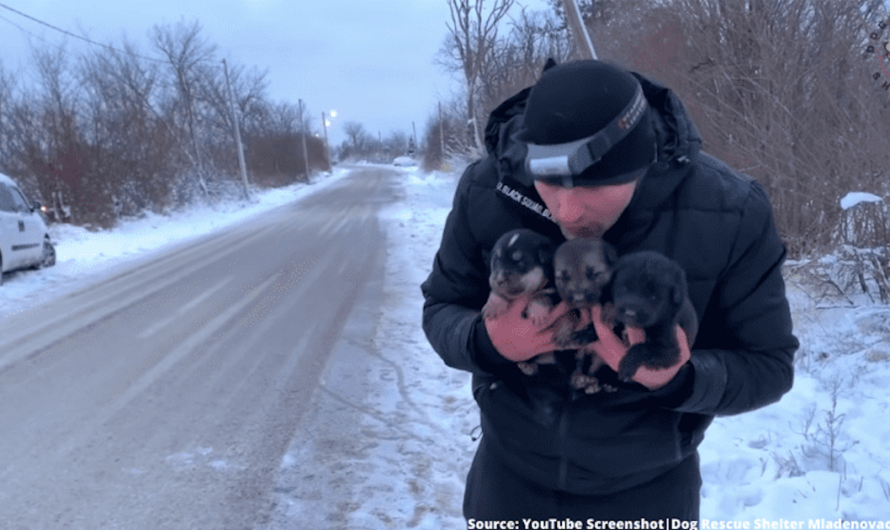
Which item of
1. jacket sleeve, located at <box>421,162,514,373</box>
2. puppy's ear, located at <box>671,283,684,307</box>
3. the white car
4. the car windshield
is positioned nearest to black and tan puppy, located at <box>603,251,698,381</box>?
puppy's ear, located at <box>671,283,684,307</box>

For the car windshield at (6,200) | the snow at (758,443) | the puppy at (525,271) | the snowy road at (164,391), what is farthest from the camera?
the car windshield at (6,200)

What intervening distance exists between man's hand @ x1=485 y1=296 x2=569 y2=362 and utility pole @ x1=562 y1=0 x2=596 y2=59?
6472mm

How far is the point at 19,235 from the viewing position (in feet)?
31.3

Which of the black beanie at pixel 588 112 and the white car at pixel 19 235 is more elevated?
the black beanie at pixel 588 112

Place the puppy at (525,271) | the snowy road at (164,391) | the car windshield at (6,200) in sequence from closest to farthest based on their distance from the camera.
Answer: the puppy at (525,271) < the snowy road at (164,391) < the car windshield at (6,200)

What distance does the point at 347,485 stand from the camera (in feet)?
10.5

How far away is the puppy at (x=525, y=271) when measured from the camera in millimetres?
1192

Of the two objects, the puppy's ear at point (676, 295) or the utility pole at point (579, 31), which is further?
the utility pole at point (579, 31)

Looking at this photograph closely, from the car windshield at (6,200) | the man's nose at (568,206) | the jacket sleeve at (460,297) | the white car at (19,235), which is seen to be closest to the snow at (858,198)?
the jacket sleeve at (460,297)

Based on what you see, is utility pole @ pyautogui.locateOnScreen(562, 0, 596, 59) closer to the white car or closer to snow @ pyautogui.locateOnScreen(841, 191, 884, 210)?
snow @ pyautogui.locateOnScreen(841, 191, 884, 210)

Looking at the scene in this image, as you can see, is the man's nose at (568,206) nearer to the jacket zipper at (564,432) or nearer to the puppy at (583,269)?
the puppy at (583,269)

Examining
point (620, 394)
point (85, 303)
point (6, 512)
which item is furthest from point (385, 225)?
point (620, 394)

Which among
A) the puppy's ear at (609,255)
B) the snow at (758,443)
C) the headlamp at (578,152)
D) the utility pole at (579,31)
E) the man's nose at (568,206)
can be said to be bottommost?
the snow at (758,443)

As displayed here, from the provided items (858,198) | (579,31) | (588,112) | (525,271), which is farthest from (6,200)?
(858,198)
